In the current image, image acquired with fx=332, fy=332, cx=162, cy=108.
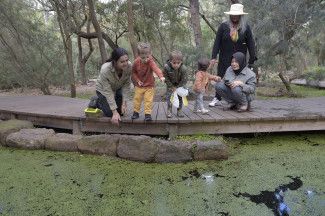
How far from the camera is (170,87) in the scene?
12.4ft

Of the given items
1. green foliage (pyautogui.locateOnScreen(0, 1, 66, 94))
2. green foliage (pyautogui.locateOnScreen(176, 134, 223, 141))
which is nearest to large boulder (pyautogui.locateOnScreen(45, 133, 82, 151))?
green foliage (pyautogui.locateOnScreen(176, 134, 223, 141))

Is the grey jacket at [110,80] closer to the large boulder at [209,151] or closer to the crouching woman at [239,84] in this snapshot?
the large boulder at [209,151]

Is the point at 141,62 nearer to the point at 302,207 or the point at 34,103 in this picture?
the point at 302,207

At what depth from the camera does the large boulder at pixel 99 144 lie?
356 cm

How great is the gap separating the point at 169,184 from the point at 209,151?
2.27ft

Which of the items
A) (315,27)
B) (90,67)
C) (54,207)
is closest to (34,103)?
(54,207)

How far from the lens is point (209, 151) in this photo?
11.1 feet

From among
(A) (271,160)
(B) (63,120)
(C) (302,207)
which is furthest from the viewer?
(B) (63,120)

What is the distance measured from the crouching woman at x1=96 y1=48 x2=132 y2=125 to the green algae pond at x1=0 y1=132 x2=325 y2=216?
0.63 meters

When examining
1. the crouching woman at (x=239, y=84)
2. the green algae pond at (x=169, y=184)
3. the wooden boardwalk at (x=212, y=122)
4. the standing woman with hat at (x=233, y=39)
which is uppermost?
the standing woman with hat at (x=233, y=39)

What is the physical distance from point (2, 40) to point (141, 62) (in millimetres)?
5322

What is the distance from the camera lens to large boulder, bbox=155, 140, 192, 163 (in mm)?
3359

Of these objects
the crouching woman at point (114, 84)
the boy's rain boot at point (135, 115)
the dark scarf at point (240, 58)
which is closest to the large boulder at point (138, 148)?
the crouching woman at point (114, 84)

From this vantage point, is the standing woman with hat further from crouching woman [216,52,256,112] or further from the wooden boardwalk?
the wooden boardwalk
